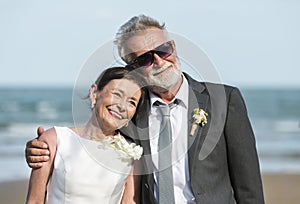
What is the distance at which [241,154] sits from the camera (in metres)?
5.00

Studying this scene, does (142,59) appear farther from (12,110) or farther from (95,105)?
(12,110)

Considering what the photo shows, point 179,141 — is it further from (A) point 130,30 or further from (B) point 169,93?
(A) point 130,30

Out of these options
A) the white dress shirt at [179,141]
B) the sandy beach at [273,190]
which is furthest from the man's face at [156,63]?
the sandy beach at [273,190]

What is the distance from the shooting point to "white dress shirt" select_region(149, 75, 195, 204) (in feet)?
16.0

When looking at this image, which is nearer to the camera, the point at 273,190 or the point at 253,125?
the point at 273,190

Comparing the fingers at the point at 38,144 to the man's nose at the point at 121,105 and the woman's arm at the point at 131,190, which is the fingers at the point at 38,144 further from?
the woman's arm at the point at 131,190

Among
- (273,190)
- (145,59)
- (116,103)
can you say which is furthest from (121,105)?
(273,190)

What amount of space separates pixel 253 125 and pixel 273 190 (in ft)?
52.8

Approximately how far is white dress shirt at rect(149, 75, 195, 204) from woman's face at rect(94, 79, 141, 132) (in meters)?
0.14

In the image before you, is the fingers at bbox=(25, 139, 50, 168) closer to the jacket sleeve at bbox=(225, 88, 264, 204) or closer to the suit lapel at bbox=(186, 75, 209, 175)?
the suit lapel at bbox=(186, 75, 209, 175)

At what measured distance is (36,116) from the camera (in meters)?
33.8

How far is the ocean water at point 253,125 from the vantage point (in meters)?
17.2

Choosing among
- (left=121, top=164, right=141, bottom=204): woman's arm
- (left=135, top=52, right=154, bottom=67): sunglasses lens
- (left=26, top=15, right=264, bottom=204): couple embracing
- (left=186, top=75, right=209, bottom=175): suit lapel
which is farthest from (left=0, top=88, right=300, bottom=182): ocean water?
(left=135, top=52, right=154, bottom=67): sunglasses lens

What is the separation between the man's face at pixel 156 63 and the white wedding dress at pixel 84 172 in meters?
0.49
